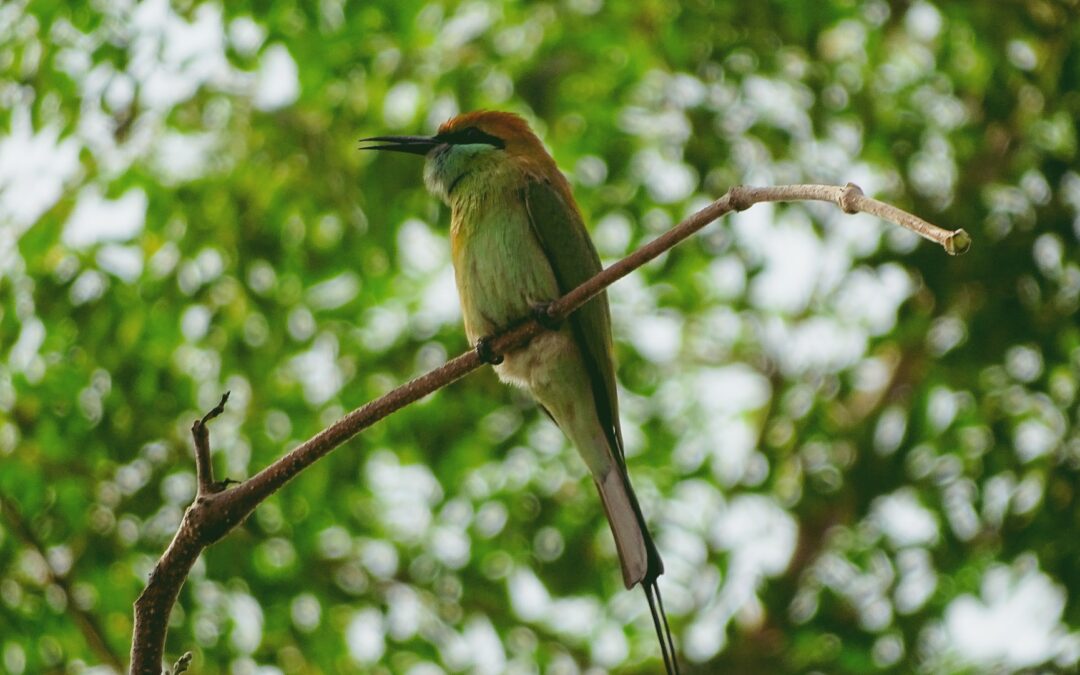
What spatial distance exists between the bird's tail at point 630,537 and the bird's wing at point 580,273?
9 cm

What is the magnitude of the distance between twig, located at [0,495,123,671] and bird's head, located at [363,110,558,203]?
52.8 inches

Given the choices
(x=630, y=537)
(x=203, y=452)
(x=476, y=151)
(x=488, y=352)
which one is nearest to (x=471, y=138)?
(x=476, y=151)

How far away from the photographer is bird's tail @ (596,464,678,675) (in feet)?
7.88

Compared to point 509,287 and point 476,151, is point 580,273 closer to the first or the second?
point 509,287

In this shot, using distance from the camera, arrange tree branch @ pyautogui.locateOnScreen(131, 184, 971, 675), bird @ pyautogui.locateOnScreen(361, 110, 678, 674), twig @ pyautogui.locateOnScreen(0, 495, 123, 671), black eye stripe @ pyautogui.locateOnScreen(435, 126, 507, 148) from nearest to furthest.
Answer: tree branch @ pyautogui.locateOnScreen(131, 184, 971, 675) → bird @ pyautogui.locateOnScreen(361, 110, 678, 674) → twig @ pyautogui.locateOnScreen(0, 495, 123, 671) → black eye stripe @ pyautogui.locateOnScreen(435, 126, 507, 148)

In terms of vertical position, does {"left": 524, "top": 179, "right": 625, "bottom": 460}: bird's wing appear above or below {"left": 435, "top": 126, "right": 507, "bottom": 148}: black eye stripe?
below

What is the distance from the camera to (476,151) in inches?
131

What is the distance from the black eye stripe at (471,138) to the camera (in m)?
3.45

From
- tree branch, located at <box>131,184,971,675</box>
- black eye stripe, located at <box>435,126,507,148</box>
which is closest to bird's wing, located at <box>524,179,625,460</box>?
black eye stripe, located at <box>435,126,507,148</box>

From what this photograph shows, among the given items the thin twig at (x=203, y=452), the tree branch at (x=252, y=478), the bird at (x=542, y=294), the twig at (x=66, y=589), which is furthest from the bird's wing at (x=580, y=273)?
the twig at (x=66, y=589)

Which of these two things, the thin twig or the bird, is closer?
the thin twig

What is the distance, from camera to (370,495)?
3787 mm

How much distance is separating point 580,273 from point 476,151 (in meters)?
0.54

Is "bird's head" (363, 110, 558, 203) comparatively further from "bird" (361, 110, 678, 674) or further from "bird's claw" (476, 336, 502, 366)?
"bird's claw" (476, 336, 502, 366)
